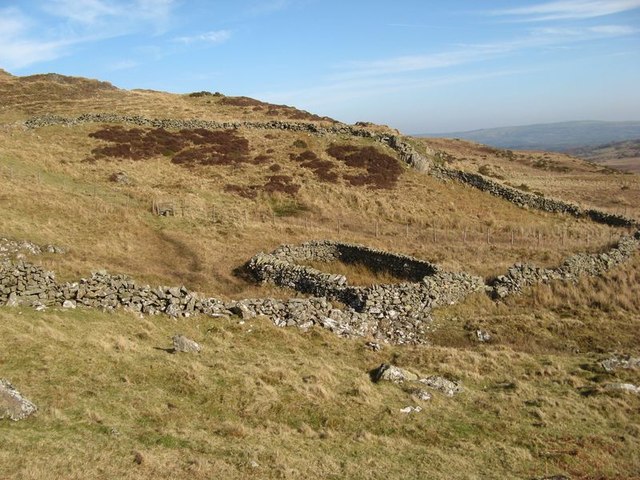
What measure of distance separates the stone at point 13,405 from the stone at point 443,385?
32.8 ft

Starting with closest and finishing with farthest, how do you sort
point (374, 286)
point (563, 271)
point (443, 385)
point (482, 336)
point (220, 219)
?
point (443, 385)
point (482, 336)
point (374, 286)
point (563, 271)
point (220, 219)

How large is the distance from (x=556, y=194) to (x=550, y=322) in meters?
43.3

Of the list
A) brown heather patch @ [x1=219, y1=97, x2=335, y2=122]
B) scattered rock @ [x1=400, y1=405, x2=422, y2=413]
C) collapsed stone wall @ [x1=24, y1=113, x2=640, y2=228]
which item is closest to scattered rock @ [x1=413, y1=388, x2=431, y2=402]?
scattered rock @ [x1=400, y1=405, x2=422, y2=413]

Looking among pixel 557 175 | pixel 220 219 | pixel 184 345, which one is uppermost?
pixel 220 219

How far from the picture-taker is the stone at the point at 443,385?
47.2 ft

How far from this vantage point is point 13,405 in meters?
10.3

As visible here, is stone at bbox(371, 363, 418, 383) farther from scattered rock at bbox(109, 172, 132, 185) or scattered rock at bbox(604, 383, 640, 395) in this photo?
scattered rock at bbox(109, 172, 132, 185)

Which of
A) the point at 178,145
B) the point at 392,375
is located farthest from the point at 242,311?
the point at 178,145

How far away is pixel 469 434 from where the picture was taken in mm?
12125

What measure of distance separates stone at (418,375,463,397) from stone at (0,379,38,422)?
9995 mm

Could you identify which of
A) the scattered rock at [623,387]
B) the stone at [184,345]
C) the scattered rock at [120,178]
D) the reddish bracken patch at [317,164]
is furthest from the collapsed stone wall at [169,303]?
the reddish bracken patch at [317,164]

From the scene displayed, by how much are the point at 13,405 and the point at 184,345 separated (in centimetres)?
563

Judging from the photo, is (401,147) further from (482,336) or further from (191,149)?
(482,336)

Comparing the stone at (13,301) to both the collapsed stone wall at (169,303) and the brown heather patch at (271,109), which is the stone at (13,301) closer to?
the collapsed stone wall at (169,303)
